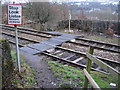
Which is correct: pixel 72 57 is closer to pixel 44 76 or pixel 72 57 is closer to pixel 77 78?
pixel 77 78

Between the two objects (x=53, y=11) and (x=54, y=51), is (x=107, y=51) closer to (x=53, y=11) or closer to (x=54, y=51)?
(x=54, y=51)

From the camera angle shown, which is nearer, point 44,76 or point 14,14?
point 14,14

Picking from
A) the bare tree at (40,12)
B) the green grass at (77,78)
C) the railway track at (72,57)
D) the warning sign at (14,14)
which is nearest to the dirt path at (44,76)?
the green grass at (77,78)

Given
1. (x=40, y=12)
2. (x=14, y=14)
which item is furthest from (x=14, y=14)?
(x=40, y=12)

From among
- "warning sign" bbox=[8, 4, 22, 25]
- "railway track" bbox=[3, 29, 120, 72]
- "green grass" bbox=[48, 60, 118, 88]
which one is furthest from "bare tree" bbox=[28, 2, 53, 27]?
"warning sign" bbox=[8, 4, 22, 25]

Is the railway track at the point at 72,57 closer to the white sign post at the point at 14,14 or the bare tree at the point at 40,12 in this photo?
the white sign post at the point at 14,14

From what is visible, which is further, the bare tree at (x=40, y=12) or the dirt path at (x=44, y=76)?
→ the bare tree at (x=40, y=12)

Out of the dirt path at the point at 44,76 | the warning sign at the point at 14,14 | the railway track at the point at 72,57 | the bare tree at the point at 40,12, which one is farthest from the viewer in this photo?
the bare tree at the point at 40,12

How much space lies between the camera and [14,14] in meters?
4.12

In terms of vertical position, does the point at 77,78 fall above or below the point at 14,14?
below

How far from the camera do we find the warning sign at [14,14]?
4059mm

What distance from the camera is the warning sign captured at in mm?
4059

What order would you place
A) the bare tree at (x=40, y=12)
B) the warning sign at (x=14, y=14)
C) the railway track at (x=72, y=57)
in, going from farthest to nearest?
1. the bare tree at (x=40, y=12)
2. the railway track at (x=72, y=57)
3. the warning sign at (x=14, y=14)

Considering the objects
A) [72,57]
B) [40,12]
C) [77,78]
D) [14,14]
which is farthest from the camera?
[40,12]
